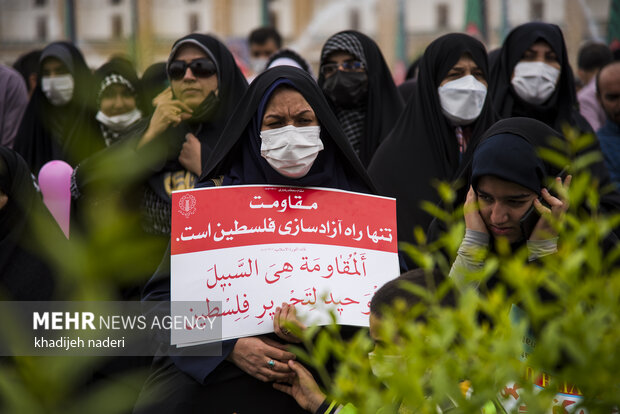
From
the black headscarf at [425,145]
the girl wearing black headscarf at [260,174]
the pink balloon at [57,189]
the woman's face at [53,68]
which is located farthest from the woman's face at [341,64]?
the woman's face at [53,68]

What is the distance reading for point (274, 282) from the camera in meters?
2.73

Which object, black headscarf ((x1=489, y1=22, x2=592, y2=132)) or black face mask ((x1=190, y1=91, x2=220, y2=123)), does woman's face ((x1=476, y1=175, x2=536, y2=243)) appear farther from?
black headscarf ((x1=489, y1=22, x2=592, y2=132))

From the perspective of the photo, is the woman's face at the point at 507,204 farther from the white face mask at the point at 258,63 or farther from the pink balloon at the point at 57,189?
the white face mask at the point at 258,63

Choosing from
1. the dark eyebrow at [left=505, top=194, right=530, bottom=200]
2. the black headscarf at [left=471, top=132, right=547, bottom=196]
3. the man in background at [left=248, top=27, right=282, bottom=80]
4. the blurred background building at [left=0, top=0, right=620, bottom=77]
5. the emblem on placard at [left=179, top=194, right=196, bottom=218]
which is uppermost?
the blurred background building at [left=0, top=0, right=620, bottom=77]

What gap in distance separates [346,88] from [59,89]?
2.17 metres

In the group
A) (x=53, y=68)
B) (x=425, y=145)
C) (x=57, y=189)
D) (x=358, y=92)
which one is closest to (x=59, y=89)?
(x=53, y=68)

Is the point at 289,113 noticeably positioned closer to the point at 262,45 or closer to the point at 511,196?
the point at 511,196

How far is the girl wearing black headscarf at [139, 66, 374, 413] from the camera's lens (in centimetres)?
272

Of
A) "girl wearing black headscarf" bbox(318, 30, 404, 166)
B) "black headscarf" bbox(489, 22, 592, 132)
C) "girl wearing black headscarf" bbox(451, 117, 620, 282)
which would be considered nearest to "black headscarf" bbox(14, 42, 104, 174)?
"girl wearing black headscarf" bbox(318, 30, 404, 166)

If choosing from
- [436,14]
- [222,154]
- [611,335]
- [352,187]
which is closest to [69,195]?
[222,154]

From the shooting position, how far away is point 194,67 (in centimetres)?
403

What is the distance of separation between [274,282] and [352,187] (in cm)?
49

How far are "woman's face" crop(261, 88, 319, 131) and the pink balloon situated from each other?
70.4 inches

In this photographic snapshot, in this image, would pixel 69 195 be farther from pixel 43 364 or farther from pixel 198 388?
pixel 43 364
